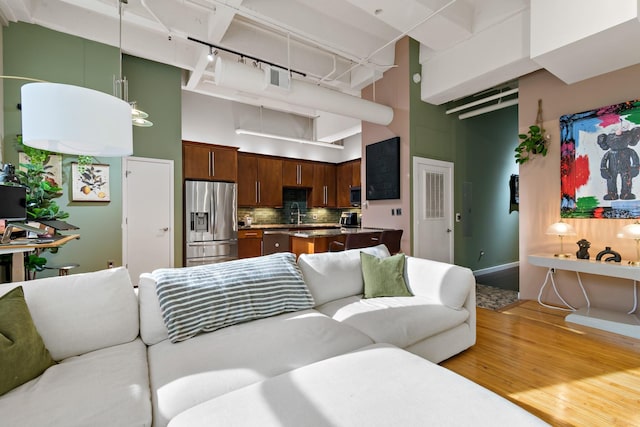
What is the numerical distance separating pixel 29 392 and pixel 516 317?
396 cm

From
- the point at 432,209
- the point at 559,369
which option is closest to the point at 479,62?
the point at 432,209

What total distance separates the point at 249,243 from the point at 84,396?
490 centimetres

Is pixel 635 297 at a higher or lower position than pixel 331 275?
lower

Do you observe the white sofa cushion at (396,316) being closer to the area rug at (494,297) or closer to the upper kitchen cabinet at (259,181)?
the area rug at (494,297)

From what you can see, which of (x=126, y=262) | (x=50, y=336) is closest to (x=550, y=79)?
(x=50, y=336)

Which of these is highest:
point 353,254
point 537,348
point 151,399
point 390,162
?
point 390,162

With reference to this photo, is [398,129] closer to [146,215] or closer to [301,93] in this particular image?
[301,93]

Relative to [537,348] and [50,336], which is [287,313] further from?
[537,348]

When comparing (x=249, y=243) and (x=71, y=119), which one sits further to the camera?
(x=249, y=243)

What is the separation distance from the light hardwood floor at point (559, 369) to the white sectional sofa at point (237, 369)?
1.25 feet

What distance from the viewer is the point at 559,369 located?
216cm

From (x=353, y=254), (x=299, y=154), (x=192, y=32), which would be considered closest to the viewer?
(x=353, y=254)

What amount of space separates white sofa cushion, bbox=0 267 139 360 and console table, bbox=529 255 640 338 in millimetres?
4029

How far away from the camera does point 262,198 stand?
21.3ft
